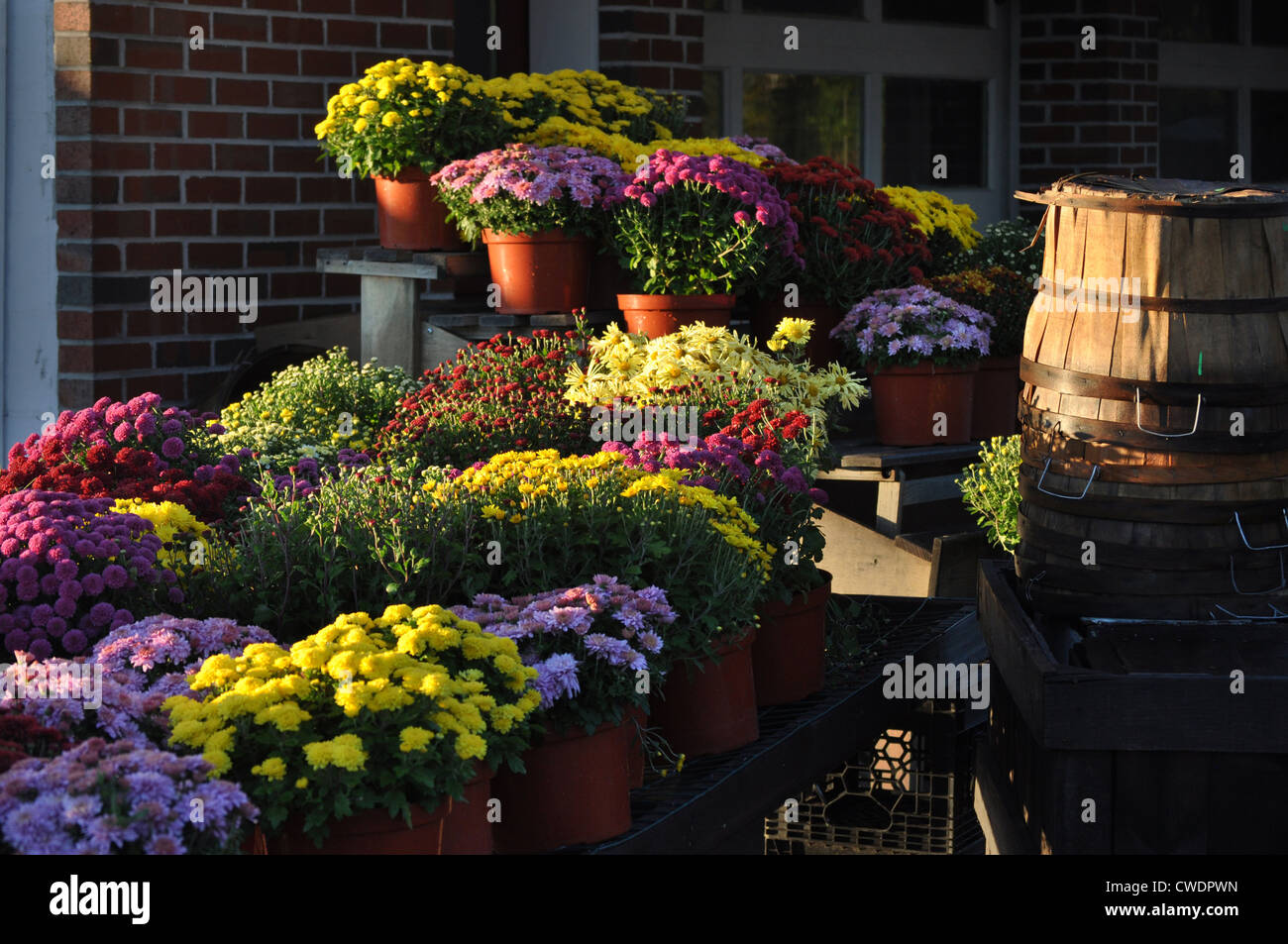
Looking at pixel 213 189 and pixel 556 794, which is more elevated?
pixel 213 189

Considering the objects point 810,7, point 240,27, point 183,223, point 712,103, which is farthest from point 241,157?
point 810,7

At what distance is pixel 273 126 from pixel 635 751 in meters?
4.41

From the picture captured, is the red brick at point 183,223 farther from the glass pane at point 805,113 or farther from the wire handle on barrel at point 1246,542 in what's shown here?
the wire handle on barrel at point 1246,542

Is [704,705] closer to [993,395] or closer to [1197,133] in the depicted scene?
[993,395]

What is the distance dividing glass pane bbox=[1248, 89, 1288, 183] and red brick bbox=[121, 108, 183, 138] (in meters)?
7.64

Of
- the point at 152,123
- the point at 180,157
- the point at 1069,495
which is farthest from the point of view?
the point at 180,157

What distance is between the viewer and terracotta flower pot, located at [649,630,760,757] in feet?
11.1

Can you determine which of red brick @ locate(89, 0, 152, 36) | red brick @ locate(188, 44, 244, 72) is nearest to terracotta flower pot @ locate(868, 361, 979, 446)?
red brick @ locate(188, 44, 244, 72)

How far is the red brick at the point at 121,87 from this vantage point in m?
6.09

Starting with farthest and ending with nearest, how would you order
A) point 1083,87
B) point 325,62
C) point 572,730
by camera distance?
1. point 1083,87
2. point 325,62
3. point 572,730

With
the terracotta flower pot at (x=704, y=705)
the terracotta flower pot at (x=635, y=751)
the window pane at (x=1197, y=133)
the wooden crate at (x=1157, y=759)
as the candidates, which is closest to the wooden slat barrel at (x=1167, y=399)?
the wooden crate at (x=1157, y=759)

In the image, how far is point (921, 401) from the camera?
19.3 ft
